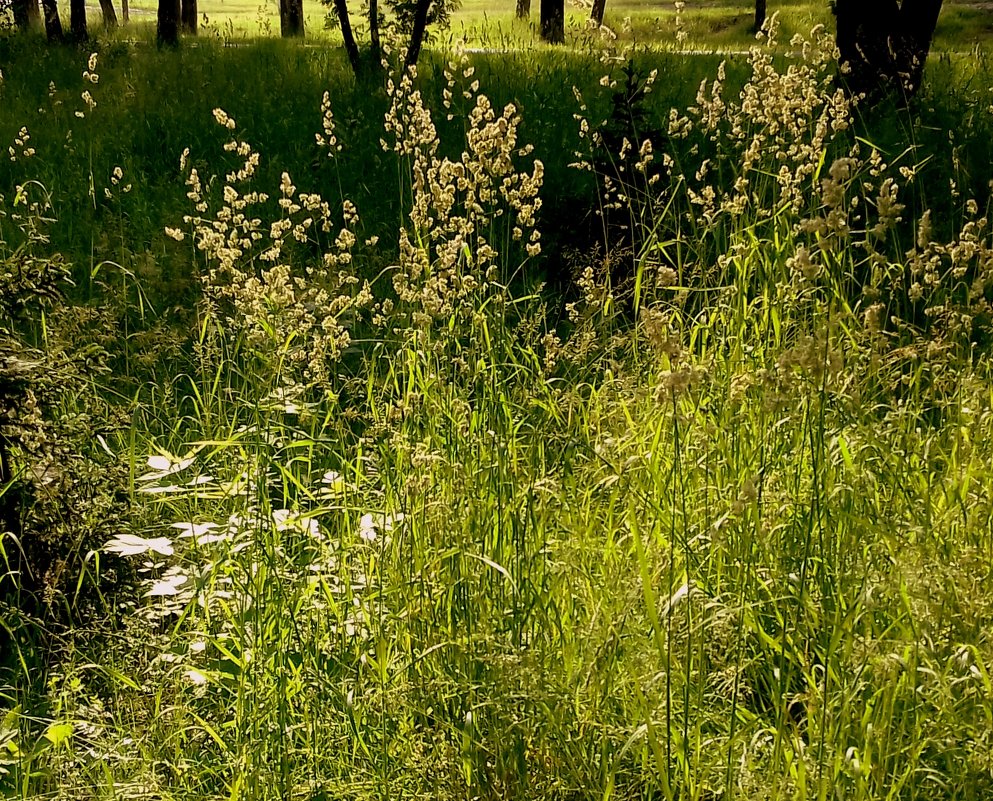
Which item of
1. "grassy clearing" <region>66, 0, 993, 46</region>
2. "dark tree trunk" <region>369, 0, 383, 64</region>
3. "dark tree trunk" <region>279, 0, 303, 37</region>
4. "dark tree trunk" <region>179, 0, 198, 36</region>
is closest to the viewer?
"dark tree trunk" <region>369, 0, 383, 64</region>

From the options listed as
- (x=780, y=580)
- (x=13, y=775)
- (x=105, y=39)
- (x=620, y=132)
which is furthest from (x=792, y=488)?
(x=105, y=39)

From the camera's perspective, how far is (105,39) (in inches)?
554

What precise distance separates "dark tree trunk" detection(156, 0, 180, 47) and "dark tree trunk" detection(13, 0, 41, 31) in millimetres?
2867

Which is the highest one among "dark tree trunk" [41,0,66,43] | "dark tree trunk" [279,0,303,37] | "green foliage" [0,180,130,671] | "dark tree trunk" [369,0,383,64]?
"dark tree trunk" [279,0,303,37]

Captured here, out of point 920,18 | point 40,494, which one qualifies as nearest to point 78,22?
point 920,18

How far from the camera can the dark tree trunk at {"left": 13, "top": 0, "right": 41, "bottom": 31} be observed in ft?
51.4

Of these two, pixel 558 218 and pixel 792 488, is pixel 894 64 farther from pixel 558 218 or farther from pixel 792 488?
pixel 792 488

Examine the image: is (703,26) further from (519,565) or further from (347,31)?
(519,565)

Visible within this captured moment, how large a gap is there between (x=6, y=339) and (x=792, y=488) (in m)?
2.11

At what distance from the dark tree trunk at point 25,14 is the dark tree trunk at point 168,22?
2.87 m

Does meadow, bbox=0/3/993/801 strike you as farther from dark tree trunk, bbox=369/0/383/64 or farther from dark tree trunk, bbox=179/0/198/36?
dark tree trunk, bbox=179/0/198/36

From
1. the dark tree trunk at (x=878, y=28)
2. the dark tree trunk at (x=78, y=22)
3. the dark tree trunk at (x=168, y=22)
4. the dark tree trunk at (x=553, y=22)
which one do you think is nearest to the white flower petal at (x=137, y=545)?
the dark tree trunk at (x=878, y=28)

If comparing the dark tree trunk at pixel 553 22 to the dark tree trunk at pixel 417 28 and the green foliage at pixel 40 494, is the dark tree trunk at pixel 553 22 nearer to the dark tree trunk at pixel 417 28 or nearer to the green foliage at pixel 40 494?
the dark tree trunk at pixel 417 28

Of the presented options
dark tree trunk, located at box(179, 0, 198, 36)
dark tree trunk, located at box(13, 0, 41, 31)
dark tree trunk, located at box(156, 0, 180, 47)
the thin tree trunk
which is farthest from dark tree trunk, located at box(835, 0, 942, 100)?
dark tree trunk, located at box(179, 0, 198, 36)
